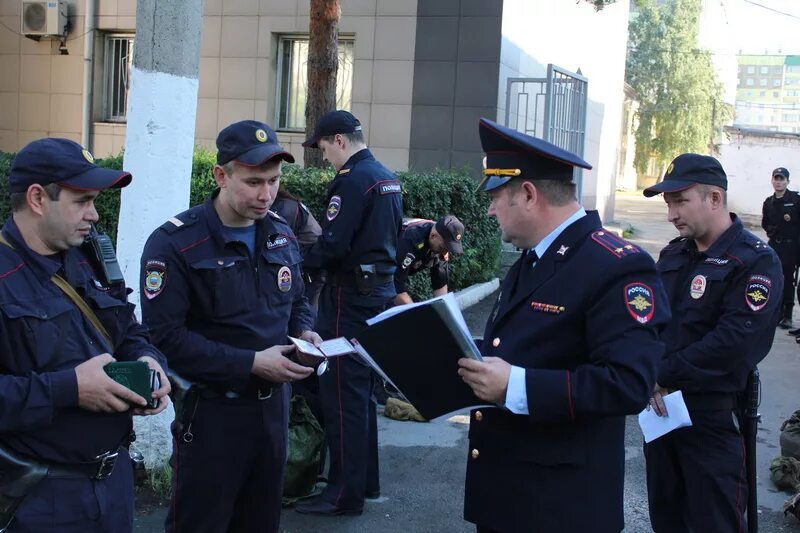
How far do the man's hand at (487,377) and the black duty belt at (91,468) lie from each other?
122cm

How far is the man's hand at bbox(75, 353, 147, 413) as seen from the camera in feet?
8.57

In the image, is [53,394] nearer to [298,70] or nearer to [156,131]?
[156,131]

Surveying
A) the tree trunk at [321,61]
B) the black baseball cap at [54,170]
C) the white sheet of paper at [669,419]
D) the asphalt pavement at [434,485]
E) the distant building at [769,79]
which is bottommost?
the asphalt pavement at [434,485]

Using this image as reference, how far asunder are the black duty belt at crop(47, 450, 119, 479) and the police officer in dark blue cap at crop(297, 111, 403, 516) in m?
2.40

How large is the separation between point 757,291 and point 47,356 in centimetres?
301

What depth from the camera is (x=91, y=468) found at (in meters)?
2.77

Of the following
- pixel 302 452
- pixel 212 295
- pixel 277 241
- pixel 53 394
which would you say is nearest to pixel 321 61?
pixel 302 452

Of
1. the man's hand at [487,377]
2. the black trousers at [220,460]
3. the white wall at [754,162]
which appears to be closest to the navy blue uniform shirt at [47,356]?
the black trousers at [220,460]

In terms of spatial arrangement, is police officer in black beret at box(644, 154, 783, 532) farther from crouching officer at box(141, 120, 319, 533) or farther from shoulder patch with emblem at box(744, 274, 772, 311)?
crouching officer at box(141, 120, 319, 533)

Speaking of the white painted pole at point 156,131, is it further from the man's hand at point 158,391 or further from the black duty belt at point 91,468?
the black duty belt at point 91,468


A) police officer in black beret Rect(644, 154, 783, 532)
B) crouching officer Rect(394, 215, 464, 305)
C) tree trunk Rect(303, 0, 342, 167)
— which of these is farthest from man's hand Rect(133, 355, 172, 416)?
tree trunk Rect(303, 0, 342, 167)

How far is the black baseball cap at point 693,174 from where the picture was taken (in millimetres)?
3936

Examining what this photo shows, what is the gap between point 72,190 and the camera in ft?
9.05

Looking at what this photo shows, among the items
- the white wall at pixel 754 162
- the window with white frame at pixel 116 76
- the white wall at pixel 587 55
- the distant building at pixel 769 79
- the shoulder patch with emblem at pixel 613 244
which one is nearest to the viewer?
the shoulder patch with emblem at pixel 613 244
